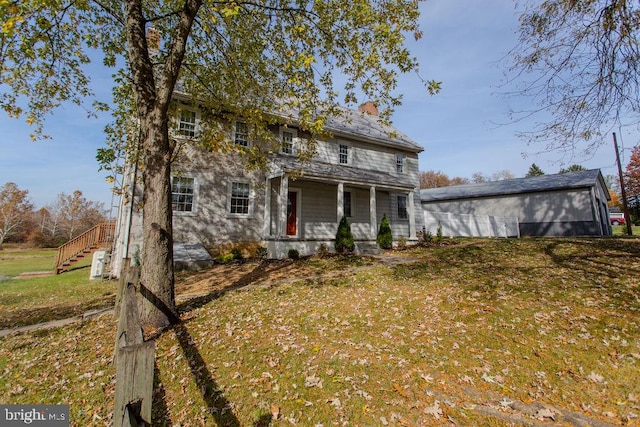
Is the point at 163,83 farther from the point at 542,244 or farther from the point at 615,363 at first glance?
the point at 542,244

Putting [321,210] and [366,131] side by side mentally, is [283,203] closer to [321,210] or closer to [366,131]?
[321,210]

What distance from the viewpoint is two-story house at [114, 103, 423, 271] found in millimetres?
12266

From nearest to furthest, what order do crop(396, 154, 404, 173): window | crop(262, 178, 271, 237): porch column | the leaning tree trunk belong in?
the leaning tree trunk
crop(262, 178, 271, 237): porch column
crop(396, 154, 404, 173): window

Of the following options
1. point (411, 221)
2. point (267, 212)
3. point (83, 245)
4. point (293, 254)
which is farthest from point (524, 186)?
point (83, 245)

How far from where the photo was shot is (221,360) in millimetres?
4418

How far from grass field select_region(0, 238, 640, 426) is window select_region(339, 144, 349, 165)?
10686 mm

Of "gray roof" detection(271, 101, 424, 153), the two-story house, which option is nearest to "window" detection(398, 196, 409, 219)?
the two-story house

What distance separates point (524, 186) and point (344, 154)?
15.8 metres

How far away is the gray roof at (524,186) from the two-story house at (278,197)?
1119 cm

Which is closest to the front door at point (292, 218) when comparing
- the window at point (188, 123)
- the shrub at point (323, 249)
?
the shrub at point (323, 249)

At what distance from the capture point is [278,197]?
14.1 m

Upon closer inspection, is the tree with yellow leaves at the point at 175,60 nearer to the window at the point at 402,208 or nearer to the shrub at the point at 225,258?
the shrub at the point at 225,258

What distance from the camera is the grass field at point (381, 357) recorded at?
10.9 ft

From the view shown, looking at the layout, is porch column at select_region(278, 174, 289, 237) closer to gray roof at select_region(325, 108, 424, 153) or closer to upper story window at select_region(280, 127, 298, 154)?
upper story window at select_region(280, 127, 298, 154)
